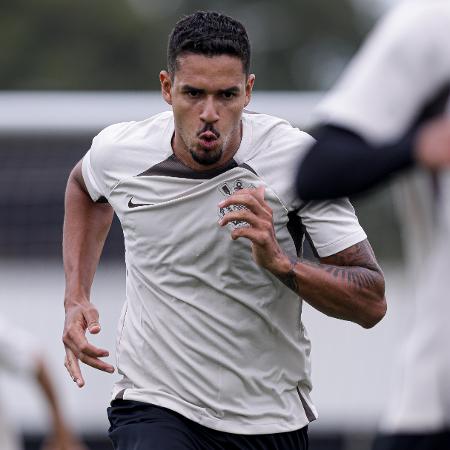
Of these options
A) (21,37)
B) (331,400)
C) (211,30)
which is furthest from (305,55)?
(211,30)

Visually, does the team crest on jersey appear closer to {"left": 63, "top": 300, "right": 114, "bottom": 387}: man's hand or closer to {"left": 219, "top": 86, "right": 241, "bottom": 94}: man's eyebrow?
Result: {"left": 219, "top": 86, "right": 241, "bottom": 94}: man's eyebrow

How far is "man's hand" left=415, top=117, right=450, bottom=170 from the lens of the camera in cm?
401

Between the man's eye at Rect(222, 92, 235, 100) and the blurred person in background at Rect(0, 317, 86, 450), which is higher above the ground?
the man's eye at Rect(222, 92, 235, 100)

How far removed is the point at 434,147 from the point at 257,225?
1.39 meters

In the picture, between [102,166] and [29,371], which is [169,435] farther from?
[29,371]

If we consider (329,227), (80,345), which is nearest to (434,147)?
(329,227)

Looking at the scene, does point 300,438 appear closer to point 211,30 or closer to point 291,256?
point 291,256

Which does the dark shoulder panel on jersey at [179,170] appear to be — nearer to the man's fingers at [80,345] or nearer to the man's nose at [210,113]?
the man's nose at [210,113]

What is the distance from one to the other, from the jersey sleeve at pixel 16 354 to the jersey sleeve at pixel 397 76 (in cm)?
346

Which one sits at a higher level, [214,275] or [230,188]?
[230,188]

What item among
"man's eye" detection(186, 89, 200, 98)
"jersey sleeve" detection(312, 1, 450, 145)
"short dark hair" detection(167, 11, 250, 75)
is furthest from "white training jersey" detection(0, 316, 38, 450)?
"jersey sleeve" detection(312, 1, 450, 145)

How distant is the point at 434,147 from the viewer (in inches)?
158

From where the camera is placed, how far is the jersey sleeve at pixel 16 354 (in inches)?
293

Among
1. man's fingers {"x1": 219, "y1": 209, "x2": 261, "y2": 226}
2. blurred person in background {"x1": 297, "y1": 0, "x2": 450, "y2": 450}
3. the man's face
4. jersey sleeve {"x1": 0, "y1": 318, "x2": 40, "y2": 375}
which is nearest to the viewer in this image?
blurred person in background {"x1": 297, "y1": 0, "x2": 450, "y2": 450}
